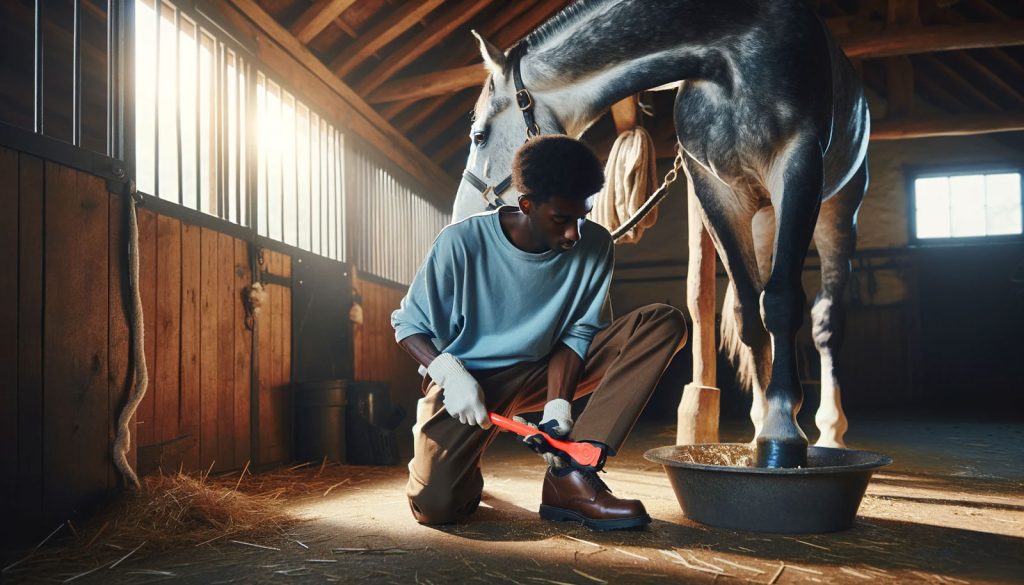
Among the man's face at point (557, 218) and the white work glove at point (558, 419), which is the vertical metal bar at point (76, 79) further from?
the white work glove at point (558, 419)

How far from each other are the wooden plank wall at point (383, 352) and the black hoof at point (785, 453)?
2861 millimetres

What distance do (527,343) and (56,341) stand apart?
4.40 ft

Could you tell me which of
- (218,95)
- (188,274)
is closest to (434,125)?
(218,95)

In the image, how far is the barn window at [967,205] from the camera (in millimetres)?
8078

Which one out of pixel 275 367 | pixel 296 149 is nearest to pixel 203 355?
pixel 275 367

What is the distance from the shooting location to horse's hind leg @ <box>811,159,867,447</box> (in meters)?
3.06

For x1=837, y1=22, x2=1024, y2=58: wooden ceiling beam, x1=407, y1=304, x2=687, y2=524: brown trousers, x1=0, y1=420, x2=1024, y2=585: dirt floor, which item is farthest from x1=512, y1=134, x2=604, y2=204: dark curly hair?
x1=837, y1=22, x2=1024, y2=58: wooden ceiling beam

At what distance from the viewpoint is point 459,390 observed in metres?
1.80

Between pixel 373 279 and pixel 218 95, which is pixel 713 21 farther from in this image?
pixel 373 279

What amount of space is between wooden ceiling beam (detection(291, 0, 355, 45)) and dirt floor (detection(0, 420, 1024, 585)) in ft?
8.63

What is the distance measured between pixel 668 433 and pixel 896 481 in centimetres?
251

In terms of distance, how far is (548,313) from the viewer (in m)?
1.96

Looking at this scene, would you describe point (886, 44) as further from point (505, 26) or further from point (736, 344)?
point (736, 344)

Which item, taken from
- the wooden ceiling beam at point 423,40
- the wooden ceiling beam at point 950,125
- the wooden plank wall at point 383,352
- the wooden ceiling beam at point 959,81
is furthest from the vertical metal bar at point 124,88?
the wooden ceiling beam at point 959,81
